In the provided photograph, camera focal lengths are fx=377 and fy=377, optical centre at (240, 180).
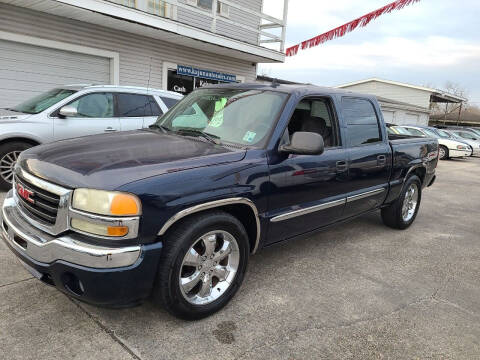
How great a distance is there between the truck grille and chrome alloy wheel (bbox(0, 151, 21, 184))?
3.39m

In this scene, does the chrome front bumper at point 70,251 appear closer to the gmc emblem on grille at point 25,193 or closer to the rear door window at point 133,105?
the gmc emblem on grille at point 25,193

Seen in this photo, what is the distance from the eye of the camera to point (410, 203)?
5.44 m

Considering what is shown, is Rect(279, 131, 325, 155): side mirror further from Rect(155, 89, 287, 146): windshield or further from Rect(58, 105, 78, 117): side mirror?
Rect(58, 105, 78, 117): side mirror

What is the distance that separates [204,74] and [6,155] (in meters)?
7.98

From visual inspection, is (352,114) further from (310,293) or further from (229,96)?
(310,293)

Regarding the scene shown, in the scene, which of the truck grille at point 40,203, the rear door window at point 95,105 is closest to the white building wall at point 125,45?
the rear door window at point 95,105

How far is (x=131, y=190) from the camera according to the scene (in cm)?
222

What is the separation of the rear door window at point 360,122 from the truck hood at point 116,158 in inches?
62.4

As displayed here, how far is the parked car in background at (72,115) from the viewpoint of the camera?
5605mm

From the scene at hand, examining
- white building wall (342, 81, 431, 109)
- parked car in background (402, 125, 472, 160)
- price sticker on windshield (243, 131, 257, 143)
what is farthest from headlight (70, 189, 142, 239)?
white building wall (342, 81, 431, 109)

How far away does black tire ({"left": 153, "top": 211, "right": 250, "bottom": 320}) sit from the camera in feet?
7.88

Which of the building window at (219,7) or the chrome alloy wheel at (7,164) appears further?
the building window at (219,7)

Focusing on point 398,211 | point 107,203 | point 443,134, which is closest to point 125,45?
point 398,211

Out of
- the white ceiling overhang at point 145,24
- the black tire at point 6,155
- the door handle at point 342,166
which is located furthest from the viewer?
the white ceiling overhang at point 145,24
